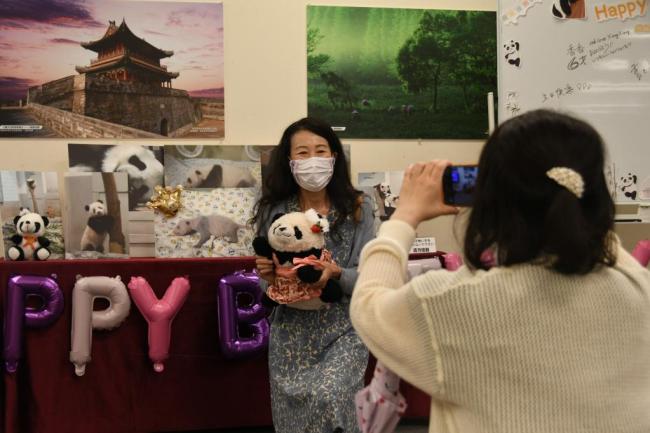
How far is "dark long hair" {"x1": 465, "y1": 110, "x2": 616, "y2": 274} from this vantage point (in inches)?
37.4

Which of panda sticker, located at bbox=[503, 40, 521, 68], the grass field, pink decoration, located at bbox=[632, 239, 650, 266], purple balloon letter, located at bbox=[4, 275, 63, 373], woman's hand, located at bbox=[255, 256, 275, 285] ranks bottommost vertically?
purple balloon letter, located at bbox=[4, 275, 63, 373]

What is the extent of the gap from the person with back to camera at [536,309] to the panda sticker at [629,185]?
222cm

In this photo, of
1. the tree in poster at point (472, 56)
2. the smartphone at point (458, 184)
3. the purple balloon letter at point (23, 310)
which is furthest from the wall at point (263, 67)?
the smartphone at point (458, 184)

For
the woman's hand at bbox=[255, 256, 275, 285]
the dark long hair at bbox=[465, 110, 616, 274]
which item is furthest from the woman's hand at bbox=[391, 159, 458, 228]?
the woman's hand at bbox=[255, 256, 275, 285]

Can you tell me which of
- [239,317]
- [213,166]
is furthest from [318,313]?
[213,166]

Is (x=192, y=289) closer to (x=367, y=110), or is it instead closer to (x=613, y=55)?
(x=367, y=110)

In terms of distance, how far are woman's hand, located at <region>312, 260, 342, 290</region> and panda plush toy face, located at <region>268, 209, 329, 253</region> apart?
0.26 ft

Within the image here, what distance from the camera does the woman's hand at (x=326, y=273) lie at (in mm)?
1983

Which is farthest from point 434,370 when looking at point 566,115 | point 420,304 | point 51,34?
point 51,34

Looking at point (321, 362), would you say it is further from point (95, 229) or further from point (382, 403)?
point (95, 229)

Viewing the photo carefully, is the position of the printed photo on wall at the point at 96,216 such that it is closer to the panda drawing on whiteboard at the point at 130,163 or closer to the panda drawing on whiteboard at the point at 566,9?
the panda drawing on whiteboard at the point at 130,163

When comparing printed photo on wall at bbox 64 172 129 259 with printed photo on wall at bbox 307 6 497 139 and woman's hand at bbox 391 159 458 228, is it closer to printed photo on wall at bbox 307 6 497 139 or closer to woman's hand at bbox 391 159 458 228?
printed photo on wall at bbox 307 6 497 139

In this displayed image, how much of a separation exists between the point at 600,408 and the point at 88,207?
2.63m

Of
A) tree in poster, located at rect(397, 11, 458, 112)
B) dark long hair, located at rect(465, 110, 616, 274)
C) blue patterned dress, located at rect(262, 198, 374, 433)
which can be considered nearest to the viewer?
dark long hair, located at rect(465, 110, 616, 274)
